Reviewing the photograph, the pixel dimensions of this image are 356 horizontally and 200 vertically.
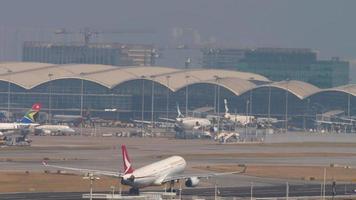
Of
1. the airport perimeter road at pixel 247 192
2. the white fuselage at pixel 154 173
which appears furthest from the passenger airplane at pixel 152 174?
the airport perimeter road at pixel 247 192

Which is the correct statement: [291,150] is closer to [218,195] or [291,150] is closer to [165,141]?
[165,141]

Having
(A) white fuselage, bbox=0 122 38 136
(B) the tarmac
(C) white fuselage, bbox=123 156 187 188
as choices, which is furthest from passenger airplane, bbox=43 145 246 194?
(A) white fuselage, bbox=0 122 38 136

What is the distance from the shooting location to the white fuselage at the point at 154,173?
9206 centimetres

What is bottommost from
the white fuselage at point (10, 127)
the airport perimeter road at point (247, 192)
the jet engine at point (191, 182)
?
the airport perimeter road at point (247, 192)

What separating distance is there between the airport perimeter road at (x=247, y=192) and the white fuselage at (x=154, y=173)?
1.94 m

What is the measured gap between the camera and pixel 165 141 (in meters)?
179

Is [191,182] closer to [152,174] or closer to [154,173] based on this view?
[154,173]

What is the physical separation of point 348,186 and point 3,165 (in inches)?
1198

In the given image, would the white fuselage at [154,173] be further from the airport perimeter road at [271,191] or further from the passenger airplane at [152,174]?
the airport perimeter road at [271,191]

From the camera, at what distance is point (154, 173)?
94.7 meters

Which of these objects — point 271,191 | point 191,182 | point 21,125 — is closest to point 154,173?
point 191,182

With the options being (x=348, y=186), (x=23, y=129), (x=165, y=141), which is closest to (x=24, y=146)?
(x=23, y=129)

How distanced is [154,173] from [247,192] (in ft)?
22.1

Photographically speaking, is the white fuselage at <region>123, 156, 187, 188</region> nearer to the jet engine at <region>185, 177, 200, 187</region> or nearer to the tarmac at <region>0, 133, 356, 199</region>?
the jet engine at <region>185, 177, 200, 187</region>
